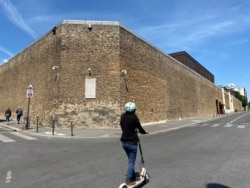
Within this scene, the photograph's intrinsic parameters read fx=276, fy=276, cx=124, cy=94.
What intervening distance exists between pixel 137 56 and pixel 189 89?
20.1 m

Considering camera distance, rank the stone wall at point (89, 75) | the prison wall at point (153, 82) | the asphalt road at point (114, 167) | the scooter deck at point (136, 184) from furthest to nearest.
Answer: the prison wall at point (153, 82)
the stone wall at point (89, 75)
the asphalt road at point (114, 167)
the scooter deck at point (136, 184)

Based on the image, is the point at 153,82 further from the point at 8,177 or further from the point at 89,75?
the point at 8,177

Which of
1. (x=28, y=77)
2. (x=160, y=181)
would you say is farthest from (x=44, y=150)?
(x=28, y=77)

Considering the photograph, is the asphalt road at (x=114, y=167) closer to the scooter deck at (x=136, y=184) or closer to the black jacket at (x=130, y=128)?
the scooter deck at (x=136, y=184)

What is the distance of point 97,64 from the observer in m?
22.6

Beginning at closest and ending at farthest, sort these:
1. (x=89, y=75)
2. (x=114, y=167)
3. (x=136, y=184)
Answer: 1. (x=136, y=184)
2. (x=114, y=167)
3. (x=89, y=75)

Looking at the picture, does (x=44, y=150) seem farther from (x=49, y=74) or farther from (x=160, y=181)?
(x=49, y=74)

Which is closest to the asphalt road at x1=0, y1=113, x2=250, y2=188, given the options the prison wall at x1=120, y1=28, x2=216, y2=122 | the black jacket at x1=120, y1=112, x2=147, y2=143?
the black jacket at x1=120, y1=112, x2=147, y2=143

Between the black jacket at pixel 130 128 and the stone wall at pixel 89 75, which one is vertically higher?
the stone wall at pixel 89 75

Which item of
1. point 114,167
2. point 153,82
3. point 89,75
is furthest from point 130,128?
point 153,82

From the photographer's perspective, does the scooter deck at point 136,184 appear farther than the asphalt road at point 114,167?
No

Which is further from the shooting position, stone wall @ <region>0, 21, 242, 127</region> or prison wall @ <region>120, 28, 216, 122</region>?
prison wall @ <region>120, 28, 216, 122</region>

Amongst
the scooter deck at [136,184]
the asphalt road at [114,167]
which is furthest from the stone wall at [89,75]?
the scooter deck at [136,184]

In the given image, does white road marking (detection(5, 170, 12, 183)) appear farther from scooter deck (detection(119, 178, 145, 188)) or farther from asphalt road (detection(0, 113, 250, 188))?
scooter deck (detection(119, 178, 145, 188))
